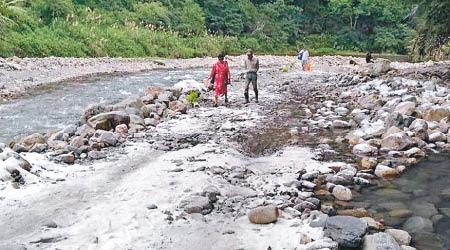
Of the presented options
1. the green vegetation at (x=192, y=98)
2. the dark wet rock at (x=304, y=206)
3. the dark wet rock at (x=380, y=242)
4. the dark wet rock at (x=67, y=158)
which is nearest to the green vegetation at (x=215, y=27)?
the green vegetation at (x=192, y=98)

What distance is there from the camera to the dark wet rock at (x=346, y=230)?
3.94m

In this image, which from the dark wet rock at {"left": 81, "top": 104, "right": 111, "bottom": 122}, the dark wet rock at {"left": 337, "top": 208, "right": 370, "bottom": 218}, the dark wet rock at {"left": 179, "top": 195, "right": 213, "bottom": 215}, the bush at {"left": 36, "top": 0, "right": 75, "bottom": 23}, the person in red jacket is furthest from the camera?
the bush at {"left": 36, "top": 0, "right": 75, "bottom": 23}

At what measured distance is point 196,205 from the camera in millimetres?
4875

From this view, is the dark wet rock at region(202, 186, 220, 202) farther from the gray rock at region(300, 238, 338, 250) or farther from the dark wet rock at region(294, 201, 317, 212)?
the gray rock at region(300, 238, 338, 250)

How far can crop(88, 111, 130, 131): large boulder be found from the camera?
8422 mm

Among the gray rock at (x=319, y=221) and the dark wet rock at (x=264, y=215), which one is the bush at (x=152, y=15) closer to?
the dark wet rock at (x=264, y=215)

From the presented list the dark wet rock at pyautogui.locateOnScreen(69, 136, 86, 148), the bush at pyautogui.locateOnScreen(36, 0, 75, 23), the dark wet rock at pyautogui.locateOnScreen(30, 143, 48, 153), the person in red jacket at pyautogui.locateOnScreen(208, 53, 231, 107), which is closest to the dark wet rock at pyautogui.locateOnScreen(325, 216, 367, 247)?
the dark wet rock at pyautogui.locateOnScreen(69, 136, 86, 148)

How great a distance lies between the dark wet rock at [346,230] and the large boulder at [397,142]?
10.7 ft

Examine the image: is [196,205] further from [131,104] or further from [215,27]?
[215,27]

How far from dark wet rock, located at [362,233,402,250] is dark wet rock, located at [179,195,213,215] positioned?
1.74 meters

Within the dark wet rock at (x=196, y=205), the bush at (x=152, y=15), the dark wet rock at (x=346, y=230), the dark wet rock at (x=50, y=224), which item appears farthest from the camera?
the bush at (x=152, y=15)

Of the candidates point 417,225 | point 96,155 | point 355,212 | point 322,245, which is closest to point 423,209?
point 417,225

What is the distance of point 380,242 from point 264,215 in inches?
48.8

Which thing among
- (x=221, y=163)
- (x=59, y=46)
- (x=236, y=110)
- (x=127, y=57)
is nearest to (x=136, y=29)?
(x=127, y=57)
